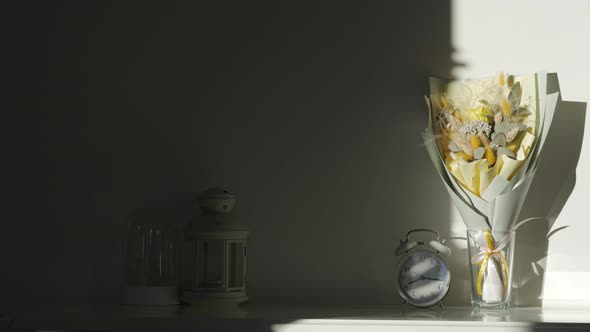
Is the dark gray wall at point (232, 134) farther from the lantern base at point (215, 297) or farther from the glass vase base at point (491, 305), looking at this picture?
the glass vase base at point (491, 305)

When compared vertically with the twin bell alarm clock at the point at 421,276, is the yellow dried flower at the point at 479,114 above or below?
above

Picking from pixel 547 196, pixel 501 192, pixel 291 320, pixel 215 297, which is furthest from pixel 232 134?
pixel 547 196

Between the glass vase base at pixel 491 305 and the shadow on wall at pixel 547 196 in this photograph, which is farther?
the shadow on wall at pixel 547 196

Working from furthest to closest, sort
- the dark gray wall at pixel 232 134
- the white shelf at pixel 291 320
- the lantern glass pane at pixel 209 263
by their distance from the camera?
the dark gray wall at pixel 232 134, the lantern glass pane at pixel 209 263, the white shelf at pixel 291 320

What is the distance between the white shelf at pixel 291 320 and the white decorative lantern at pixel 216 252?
0.23ft

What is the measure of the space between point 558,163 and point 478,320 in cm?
67

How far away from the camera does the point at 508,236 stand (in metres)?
2.11

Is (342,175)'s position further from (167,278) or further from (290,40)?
(167,278)

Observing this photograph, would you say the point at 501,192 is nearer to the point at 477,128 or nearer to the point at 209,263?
the point at 477,128

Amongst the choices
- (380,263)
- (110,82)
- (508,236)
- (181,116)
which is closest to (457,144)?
(508,236)

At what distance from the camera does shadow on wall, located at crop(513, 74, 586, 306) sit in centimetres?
230

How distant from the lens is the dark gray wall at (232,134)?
2.37m

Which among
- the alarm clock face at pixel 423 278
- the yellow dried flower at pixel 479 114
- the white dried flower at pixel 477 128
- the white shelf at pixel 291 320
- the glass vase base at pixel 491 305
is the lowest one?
the white shelf at pixel 291 320

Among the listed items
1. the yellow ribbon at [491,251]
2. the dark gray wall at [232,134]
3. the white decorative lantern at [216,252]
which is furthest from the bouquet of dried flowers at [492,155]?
the white decorative lantern at [216,252]
